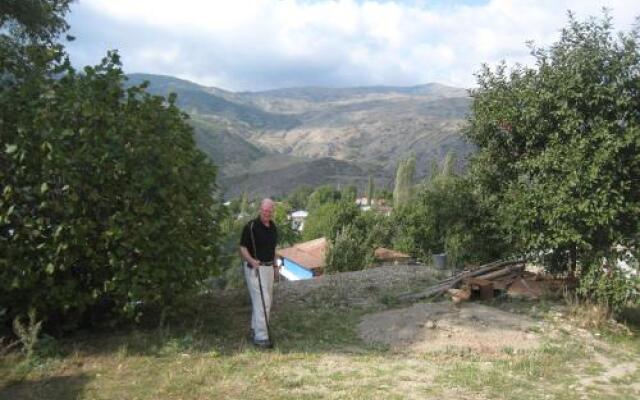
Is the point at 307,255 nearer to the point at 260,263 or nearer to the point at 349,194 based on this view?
the point at 349,194

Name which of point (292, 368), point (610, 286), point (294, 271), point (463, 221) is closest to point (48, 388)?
point (292, 368)

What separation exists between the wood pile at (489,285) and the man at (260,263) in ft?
12.8

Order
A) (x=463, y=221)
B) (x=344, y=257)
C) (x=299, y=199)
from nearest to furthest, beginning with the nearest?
(x=463, y=221) < (x=344, y=257) < (x=299, y=199)

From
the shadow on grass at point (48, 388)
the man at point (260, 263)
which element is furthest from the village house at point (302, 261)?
the shadow on grass at point (48, 388)

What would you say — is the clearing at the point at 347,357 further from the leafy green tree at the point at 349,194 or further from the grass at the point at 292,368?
the leafy green tree at the point at 349,194

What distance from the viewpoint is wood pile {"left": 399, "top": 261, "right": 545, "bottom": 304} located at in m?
10.6

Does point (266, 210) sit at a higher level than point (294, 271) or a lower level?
higher

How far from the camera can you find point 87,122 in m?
6.81

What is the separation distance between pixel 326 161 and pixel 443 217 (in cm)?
15419

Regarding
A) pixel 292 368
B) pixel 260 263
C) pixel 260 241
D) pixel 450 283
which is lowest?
pixel 292 368

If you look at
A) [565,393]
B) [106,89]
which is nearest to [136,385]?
[106,89]

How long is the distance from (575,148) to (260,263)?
514cm

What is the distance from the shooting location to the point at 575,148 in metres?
8.94

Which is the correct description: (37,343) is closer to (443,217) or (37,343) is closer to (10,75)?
(10,75)
